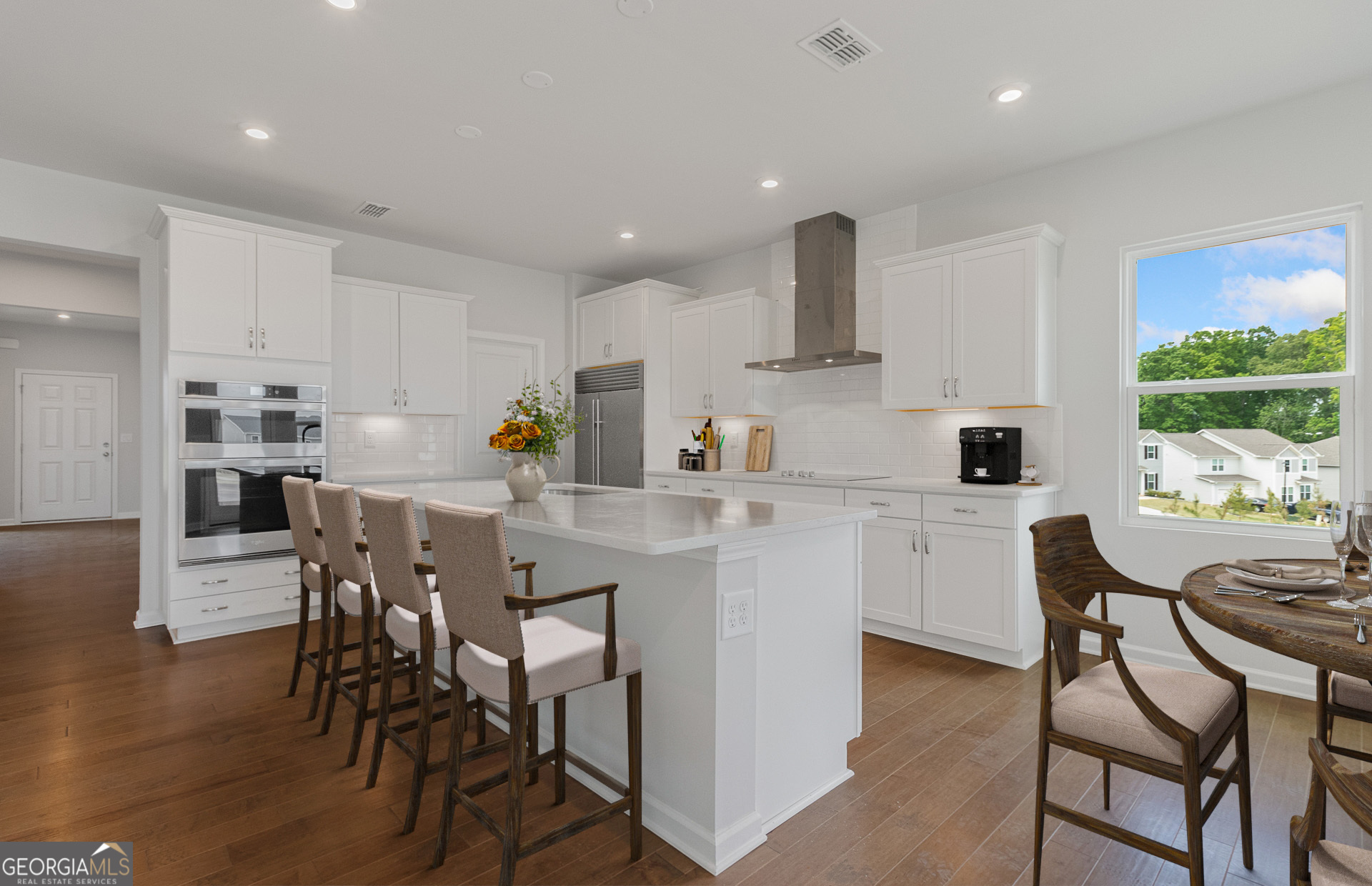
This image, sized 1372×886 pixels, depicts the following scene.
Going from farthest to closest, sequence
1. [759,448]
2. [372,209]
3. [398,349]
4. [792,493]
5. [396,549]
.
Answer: [759,448] → [398,349] → [372,209] → [792,493] → [396,549]

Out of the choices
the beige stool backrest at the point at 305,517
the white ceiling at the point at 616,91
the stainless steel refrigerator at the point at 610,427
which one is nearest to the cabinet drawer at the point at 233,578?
the beige stool backrest at the point at 305,517

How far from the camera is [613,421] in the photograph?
236 inches

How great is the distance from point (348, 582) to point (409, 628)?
75 cm

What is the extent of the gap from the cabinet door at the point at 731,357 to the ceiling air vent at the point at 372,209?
8.24ft

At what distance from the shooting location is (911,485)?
12.9 feet

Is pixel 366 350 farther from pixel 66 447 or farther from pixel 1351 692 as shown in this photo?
pixel 66 447

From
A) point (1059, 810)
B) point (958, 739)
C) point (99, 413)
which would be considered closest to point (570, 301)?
point (958, 739)

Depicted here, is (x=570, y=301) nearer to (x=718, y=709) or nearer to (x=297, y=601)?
(x=297, y=601)

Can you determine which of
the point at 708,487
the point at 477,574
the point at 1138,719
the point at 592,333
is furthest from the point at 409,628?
the point at 592,333

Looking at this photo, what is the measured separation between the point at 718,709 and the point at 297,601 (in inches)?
142

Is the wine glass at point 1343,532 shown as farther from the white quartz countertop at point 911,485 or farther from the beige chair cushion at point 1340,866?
the white quartz countertop at point 911,485

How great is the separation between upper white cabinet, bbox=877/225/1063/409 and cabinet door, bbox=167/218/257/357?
402cm

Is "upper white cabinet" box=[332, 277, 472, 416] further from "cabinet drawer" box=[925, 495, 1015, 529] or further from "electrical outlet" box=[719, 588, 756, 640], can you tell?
"electrical outlet" box=[719, 588, 756, 640]

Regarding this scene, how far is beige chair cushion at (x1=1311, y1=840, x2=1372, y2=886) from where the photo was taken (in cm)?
98
